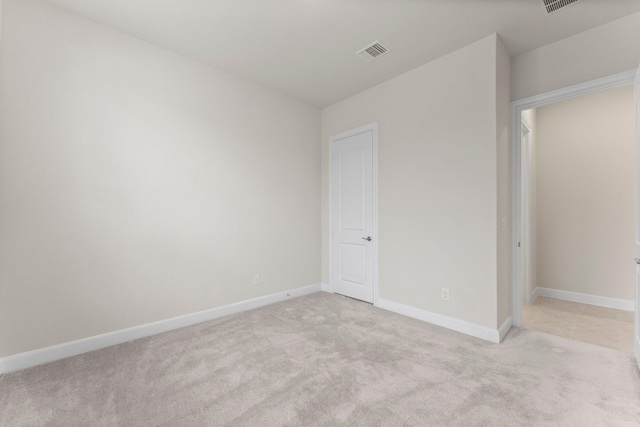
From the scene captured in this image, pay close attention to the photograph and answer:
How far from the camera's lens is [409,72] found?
3.27 metres

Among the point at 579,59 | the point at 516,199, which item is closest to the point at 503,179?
the point at 516,199

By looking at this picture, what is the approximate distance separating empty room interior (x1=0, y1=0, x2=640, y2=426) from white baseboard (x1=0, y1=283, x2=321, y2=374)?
0.02 meters

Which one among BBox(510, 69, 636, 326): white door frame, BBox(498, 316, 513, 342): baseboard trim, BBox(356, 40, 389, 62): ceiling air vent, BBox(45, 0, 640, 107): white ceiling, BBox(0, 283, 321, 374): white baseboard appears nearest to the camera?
BBox(0, 283, 321, 374): white baseboard

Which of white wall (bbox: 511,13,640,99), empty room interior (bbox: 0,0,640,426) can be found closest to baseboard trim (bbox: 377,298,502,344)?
empty room interior (bbox: 0,0,640,426)

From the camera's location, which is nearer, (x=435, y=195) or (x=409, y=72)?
(x=435, y=195)

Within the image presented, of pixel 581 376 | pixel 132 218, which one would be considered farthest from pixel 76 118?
pixel 581 376

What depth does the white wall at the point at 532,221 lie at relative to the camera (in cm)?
375

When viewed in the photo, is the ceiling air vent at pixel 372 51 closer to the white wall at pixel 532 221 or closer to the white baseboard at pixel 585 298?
the white wall at pixel 532 221

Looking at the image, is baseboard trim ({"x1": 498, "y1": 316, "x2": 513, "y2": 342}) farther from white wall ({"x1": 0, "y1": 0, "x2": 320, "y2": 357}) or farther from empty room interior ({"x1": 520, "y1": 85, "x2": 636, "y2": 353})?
white wall ({"x1": 0, "y1": 0, "x2": 320, "y2": 357})

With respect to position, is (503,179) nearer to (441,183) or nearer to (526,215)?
(441,183)

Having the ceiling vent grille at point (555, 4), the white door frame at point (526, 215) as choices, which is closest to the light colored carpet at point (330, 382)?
the white door frame at point (526, 215)

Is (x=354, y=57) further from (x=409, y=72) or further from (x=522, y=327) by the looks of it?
(x=522, y=327)

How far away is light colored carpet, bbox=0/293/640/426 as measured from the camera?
1.65 m

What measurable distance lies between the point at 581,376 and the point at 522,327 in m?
0.91
